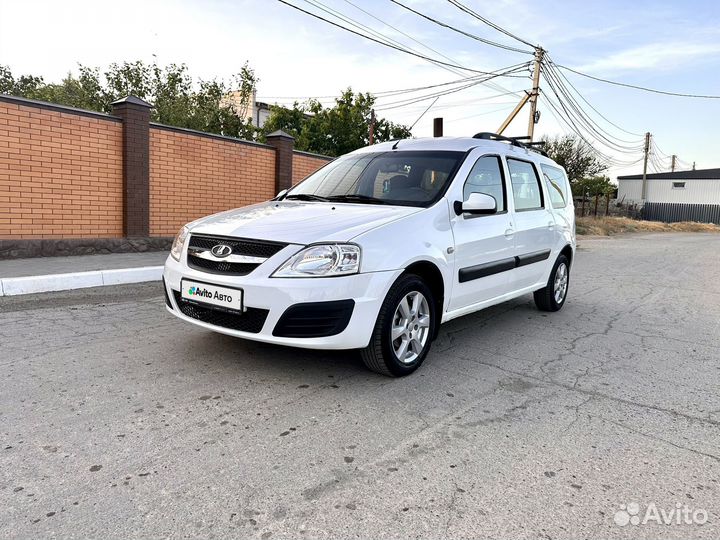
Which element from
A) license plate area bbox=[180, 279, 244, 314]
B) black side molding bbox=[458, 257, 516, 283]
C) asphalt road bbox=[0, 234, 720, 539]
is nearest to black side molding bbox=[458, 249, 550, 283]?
black side molding bbox=[458, 257, 516, 283]

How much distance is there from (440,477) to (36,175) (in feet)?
29.3

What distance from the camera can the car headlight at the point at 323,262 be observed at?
3.36 metres

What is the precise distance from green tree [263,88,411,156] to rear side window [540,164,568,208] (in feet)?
75.4

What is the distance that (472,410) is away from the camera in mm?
3318

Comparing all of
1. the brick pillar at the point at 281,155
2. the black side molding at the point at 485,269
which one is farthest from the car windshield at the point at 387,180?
the brick pillar at the point at 281,155

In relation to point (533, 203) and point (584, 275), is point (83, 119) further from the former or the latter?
point (584, 275)

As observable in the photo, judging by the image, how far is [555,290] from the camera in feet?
20.8

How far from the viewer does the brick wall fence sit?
8602 mm

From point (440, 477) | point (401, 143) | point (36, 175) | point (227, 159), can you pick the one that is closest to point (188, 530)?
point (440, 477)

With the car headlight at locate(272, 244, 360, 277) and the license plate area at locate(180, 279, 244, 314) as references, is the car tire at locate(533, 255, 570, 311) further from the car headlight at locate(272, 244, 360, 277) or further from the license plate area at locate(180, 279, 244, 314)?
the license plate area at locate(180, 279, 244, 314)

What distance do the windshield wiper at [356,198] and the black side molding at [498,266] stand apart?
887mm

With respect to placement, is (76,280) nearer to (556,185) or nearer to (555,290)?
(555,290)

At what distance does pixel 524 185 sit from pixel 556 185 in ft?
3.65

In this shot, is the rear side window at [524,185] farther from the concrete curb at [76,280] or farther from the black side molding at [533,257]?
the concrete curb at [76,280]
